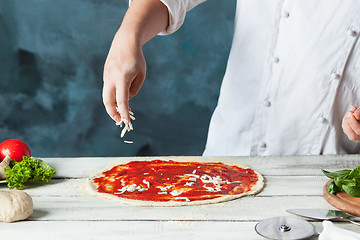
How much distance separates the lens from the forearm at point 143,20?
1449 mm

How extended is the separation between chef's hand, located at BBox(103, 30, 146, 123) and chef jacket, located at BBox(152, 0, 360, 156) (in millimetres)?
247

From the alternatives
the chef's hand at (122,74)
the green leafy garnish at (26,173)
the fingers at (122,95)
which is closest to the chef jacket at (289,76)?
the chef's hand at (122,74)

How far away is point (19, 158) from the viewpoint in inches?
62.1

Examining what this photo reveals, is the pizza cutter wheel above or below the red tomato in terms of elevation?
below

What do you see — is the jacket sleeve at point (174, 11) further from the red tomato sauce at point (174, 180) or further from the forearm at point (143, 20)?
the red tomato sauce at point (174, 180)

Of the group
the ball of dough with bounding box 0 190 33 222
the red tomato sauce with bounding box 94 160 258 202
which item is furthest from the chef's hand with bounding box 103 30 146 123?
the ball of dough with bounding box 0 190 33 222

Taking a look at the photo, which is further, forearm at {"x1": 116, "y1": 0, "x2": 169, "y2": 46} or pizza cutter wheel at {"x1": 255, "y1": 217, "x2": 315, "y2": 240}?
forearm at {"x1": 116, "y1": 0, "x2": 169, "y2": 46}

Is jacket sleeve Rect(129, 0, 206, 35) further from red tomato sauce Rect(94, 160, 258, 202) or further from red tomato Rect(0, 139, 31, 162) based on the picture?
red tomato Rect(0, 139, 31, 162)

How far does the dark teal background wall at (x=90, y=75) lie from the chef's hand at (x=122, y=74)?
179cm

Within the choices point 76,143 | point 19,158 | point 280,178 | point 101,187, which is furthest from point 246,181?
point 76,143

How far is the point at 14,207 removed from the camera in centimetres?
116

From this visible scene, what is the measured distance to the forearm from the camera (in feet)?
4.75

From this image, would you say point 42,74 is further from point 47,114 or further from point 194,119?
point 194,119

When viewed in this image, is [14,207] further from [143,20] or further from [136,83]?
[143,20]
